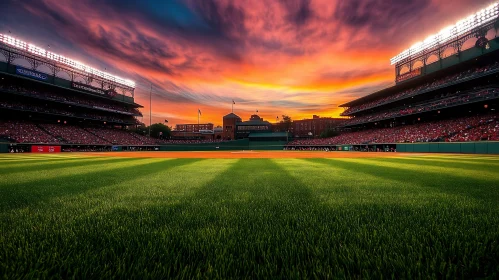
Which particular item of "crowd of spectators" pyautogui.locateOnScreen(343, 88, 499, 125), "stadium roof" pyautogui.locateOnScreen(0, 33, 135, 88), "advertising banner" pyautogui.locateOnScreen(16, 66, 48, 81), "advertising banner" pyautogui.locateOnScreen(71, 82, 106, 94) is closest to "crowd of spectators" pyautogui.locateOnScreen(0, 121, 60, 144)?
"advertising banner" pyautogui.locateOnScreen(16, 66, 48, 81)

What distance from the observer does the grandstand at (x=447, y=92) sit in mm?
29969

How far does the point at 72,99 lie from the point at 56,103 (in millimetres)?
3649

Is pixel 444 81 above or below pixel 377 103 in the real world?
above

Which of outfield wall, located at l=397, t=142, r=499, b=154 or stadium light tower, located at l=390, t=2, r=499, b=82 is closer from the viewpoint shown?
outfield wall, located at l=397, t=142, r=499, b=154

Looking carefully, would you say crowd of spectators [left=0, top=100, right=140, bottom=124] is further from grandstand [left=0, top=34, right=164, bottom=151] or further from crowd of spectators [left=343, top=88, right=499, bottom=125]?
crowd of spectators [left=343, top=88, right=499, bottom=125]

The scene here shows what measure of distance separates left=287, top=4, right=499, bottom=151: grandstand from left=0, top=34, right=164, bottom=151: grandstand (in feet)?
175

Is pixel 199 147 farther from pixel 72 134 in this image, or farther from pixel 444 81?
pixel 444 81

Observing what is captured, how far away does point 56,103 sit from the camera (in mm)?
46656

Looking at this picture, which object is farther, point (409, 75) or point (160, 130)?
point (160, 130)

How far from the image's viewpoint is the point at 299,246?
5.97 feet

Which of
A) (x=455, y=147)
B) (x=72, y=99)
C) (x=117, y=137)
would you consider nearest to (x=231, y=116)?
(x=117, y=137)

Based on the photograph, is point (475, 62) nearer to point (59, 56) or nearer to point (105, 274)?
point (105, 274)

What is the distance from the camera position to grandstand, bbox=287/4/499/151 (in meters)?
30.0

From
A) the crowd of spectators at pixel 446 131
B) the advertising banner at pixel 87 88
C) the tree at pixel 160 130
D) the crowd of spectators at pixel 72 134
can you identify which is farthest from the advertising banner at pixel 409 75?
the tree at pixel 160 130
